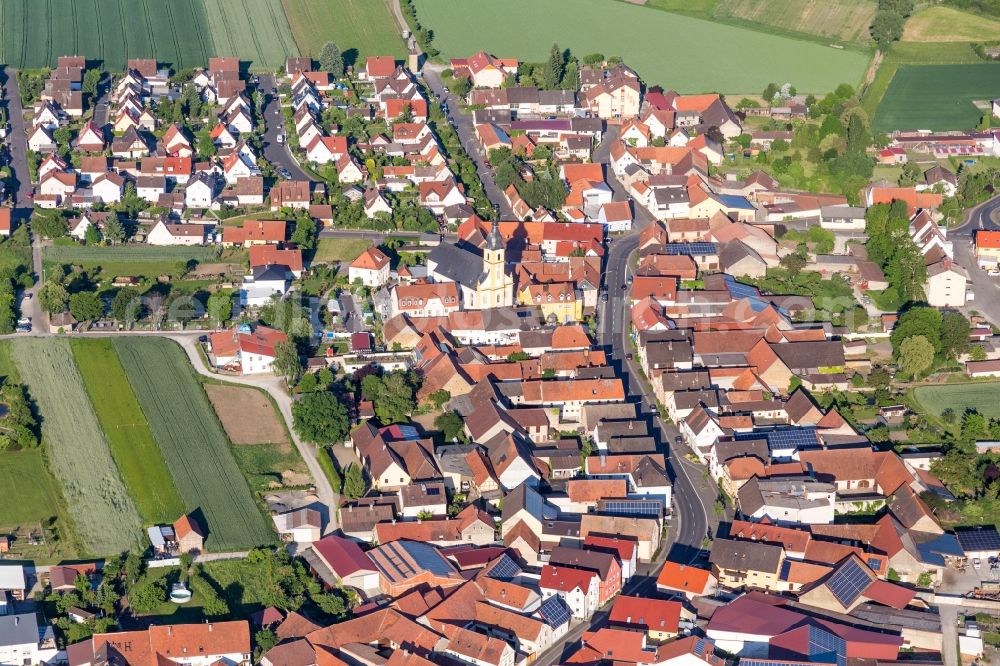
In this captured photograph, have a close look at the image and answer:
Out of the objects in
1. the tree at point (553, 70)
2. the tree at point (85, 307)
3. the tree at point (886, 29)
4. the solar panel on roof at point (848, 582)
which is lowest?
the solar panel on roof at point (848, 582)

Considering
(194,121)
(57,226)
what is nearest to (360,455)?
(57,226)

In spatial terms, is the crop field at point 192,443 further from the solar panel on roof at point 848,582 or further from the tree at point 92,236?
the solar panel on roof at point 848,582

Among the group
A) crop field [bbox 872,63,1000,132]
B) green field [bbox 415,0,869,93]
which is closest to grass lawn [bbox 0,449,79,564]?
green field [bbox 415,0,869,93]

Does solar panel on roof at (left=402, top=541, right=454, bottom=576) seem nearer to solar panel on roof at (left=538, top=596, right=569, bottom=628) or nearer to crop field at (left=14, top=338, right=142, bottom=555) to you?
solar panel on roof at (left=538, top=596, right=569, bottom=628)

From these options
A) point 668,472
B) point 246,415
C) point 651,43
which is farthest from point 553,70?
point 668,472

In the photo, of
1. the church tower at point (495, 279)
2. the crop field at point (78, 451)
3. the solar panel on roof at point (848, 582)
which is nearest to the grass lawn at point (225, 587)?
the crop field at point (78, 451)

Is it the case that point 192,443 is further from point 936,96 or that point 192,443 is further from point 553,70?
point 936,96
